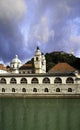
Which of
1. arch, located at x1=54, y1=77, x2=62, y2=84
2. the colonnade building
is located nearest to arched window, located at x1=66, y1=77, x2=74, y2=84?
the colonnade building

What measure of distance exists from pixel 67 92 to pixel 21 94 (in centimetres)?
715

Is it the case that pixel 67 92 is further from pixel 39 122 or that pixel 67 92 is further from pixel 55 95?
pixel 39 122

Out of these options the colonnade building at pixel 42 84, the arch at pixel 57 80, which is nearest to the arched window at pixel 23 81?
the colonnade building at pixel 42 84

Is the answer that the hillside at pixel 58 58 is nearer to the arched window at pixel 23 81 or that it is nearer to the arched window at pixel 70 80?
the arched window at pixel 23 81

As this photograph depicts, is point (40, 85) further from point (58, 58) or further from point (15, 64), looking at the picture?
point (58, 58)

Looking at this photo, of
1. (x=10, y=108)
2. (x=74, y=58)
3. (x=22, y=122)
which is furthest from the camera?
(x=74, y=58)

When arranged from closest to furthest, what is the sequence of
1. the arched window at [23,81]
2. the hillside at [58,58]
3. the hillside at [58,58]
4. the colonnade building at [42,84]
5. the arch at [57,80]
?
the colonnade building at [42,84]
the arch at [57,80]
the arched window at [23,81]
the hillside at [58,58]
the hillside at [58,58]

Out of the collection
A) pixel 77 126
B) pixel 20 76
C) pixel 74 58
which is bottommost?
pixel 77 126

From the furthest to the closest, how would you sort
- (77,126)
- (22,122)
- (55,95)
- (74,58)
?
(74,58)
(55,95)
(22,122)
(77,126)

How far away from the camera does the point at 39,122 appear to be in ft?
73.0

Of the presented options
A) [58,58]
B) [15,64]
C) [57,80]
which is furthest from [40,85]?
[58,58]

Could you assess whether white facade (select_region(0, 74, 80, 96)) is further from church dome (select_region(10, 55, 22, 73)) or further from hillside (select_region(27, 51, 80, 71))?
hillside (select_region(27, 51, 80, 71))

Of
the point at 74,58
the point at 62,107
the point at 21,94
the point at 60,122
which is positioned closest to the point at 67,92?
the point at 21,94

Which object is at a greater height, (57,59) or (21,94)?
(57,59)
